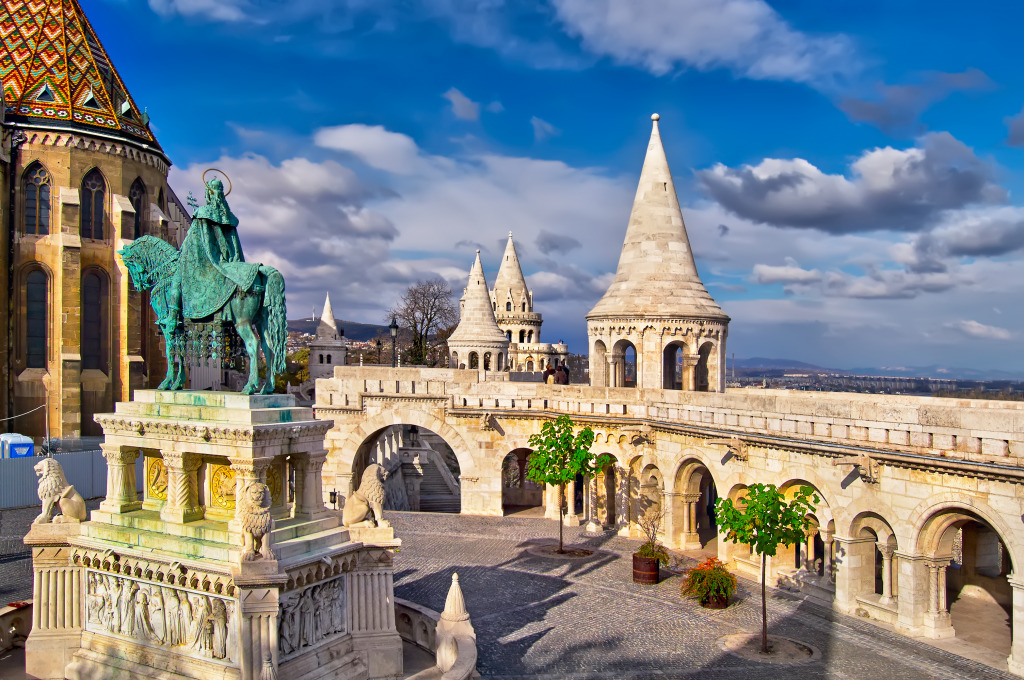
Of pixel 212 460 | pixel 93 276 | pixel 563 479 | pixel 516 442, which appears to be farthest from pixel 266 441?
pixel 93 276

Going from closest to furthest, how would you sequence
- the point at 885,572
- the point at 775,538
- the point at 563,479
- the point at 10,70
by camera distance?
the point at 775,538 → the point at 885,572 → the point at 563,479 → the point at 10,70

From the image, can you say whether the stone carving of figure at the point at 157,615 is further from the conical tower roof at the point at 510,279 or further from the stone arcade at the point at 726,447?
the conical tower roof at the point at 510,279

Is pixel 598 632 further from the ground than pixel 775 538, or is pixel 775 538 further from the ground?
pixel 775 538

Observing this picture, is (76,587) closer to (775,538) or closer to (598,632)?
(598,632)

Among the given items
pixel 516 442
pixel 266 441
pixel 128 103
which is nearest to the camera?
pixel 266 441

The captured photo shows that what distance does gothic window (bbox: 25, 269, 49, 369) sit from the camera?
2961 cm

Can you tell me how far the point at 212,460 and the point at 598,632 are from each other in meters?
6.96

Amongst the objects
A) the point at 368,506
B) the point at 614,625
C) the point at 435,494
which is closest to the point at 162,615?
the point at 368,506

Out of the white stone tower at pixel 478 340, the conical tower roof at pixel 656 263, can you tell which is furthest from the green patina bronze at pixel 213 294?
the white stone tower at pixel 478 340

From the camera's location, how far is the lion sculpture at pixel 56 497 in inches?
407

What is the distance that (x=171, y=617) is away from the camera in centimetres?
930

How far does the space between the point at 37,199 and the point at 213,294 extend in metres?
24.6

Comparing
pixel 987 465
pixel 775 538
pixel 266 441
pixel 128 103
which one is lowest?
pixel 775 538

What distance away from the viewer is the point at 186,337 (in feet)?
34.3
